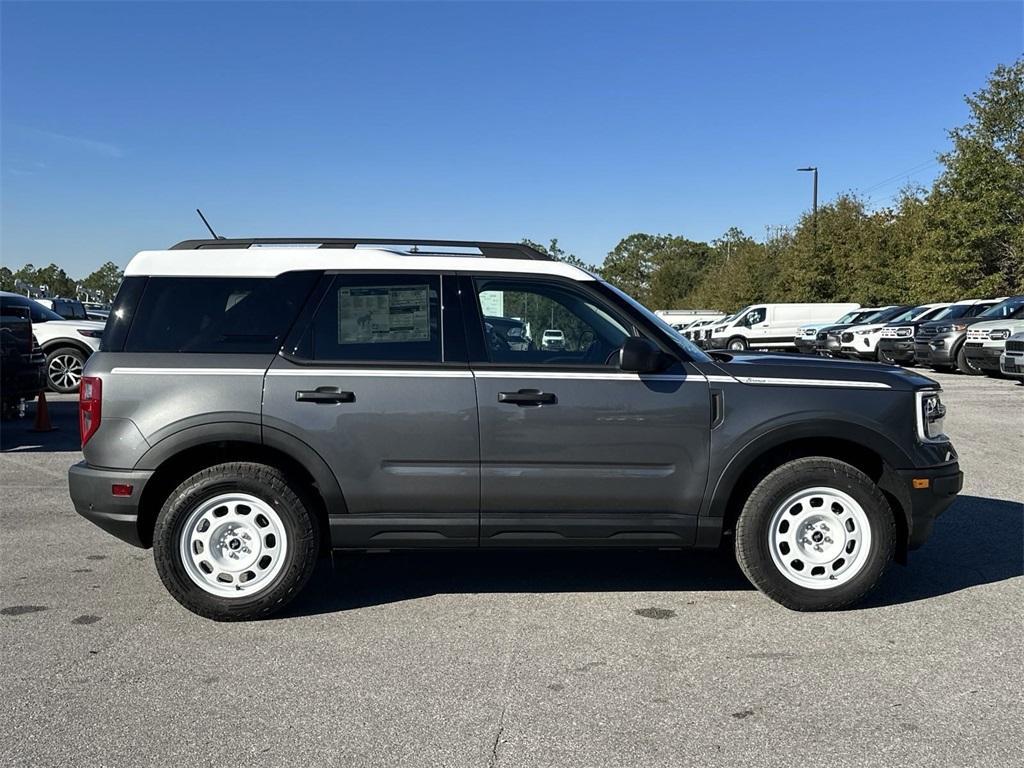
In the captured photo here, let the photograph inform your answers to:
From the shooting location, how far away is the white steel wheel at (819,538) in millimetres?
4812

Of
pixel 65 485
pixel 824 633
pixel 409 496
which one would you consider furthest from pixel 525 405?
pixel 65 485

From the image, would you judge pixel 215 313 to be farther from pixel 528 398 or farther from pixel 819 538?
pixel 819 538

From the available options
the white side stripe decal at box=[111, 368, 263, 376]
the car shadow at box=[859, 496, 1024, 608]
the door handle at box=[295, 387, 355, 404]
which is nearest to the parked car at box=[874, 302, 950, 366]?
the car shadow at box=[859, 496, 1024, 608]

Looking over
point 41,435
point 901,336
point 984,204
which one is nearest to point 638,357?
point 41,435

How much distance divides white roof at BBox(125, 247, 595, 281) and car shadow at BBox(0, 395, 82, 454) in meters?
6.11

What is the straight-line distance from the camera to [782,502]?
480cm

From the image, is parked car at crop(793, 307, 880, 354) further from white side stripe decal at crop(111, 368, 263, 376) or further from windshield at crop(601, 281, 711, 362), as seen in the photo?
white side stripe decal at crop(111, 368, 263, 376)

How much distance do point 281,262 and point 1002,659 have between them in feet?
13.1

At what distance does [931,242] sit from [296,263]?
1206 inches

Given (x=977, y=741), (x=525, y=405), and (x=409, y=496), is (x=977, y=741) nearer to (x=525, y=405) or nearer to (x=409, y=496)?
(x=525, y=405)

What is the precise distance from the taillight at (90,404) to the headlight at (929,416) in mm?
4242

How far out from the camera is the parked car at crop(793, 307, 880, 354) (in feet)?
97.0

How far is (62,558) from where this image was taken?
5863 mm

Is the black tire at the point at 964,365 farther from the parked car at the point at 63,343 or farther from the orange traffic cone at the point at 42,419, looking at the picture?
the orange traffic cone at the point at 42,419
